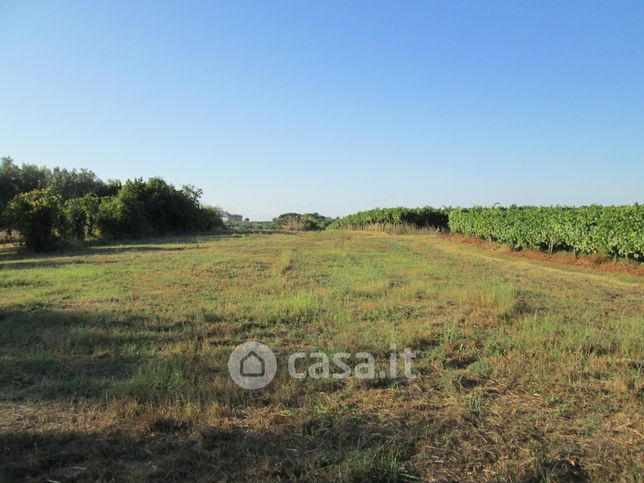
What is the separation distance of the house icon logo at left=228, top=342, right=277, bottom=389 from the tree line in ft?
66.3

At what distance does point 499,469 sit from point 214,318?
4858 millimetres

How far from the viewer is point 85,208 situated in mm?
29625

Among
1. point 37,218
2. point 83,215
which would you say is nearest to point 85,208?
point 83,215

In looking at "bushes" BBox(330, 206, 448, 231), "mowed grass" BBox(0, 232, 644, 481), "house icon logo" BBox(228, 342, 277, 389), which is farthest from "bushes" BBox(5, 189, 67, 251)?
"bushes" BBox(330, 206, 448, 231)

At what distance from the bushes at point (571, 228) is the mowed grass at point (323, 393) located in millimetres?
7669

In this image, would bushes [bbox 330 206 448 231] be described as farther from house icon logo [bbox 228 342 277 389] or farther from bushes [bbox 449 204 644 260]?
house icon logo [bbox 228 342 277 389]

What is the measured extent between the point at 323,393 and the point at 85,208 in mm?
31063

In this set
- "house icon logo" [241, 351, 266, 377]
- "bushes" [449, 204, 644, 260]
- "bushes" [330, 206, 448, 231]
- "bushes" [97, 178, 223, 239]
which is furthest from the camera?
"bushes" [330, 206, 448, 231]

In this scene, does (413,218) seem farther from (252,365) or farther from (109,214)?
(252,365)

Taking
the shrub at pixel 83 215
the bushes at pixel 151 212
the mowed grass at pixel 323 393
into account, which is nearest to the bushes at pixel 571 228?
the mowed grass at pixel 323 393

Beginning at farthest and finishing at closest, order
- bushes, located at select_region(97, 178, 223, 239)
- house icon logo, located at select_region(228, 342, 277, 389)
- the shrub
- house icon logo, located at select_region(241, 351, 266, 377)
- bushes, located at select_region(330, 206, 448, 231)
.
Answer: bushes, located at select_region(330, 206, 448, 231)
bushes, located at select_region(97, 178, 223, 239)
the shrub
house icon logo, located at select_region(241, 351, 266, 377)
house icon logo, located at select_region(228, 342, 277, 389)

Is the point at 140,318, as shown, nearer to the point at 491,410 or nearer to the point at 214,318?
the point at 214,318

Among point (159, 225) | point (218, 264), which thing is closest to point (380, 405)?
point (218, 264)

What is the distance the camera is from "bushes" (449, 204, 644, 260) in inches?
561
